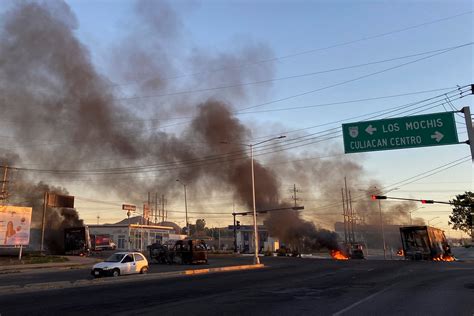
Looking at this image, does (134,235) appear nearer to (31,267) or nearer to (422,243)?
(31,267)

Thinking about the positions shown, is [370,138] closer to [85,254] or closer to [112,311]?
[112,311]

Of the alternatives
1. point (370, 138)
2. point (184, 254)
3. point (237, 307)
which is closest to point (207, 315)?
point (237, 307)

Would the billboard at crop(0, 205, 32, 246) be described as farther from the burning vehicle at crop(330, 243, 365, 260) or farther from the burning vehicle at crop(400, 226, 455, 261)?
the burning vehicle at crop(330, 243, 365, 260)

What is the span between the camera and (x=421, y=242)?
35594mm

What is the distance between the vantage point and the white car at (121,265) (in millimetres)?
18609

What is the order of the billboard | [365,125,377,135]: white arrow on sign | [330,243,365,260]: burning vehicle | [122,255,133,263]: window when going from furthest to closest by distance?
[330,243,365,260]: burning vehicle, the billboard, [122,255,133,263]: window, [365,125,377,135]: white arrow on sign

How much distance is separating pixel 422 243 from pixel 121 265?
92.5ft

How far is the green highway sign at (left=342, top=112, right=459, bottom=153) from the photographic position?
1398 cm

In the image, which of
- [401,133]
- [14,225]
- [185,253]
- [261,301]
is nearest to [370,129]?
[401,133]

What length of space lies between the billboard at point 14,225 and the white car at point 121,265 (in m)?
13.8

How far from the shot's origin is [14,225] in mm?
29344

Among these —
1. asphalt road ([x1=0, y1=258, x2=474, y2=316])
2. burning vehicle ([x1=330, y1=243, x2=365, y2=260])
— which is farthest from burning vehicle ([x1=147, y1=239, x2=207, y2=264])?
burning vehicle ([x1=330, y1=243, x2=365, y2=260])

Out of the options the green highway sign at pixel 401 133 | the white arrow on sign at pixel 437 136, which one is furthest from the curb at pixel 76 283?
the white arrow on sign at pixel 437 136

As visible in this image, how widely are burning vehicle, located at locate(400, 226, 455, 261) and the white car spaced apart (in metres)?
25.6
